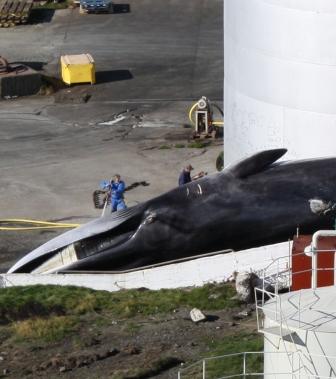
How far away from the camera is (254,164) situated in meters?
34.0

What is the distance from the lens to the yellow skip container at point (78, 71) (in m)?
57.2

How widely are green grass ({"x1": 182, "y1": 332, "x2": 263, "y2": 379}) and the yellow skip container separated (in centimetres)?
3049

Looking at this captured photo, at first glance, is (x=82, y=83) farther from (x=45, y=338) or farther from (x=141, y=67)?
(x=45, y=338)

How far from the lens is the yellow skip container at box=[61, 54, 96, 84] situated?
5716 cm

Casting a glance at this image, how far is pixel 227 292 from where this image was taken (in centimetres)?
3109

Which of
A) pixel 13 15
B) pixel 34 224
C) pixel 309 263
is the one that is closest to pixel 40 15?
pixel 13 15

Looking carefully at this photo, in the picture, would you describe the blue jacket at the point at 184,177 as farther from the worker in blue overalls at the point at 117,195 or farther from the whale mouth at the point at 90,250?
the whale mouth at the point at 90,250

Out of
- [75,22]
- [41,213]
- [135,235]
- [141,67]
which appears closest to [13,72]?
[141,67]

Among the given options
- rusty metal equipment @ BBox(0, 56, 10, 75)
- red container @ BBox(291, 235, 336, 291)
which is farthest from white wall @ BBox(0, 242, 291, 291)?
rusty metal equipment @ BBox(0, 56, 10, 75)

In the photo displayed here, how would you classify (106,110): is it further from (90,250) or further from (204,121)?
(90,250)

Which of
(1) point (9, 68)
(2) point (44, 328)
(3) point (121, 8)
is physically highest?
(2) point (44, 328)

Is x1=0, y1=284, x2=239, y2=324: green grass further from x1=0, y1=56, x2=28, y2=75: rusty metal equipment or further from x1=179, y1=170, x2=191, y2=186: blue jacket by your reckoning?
x1=0, y1=56, x2=28, y2=75: rusty metal equipment

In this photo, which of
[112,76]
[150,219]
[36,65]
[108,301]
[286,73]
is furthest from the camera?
[36,65]

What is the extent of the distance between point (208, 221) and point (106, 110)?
21.8 metres
